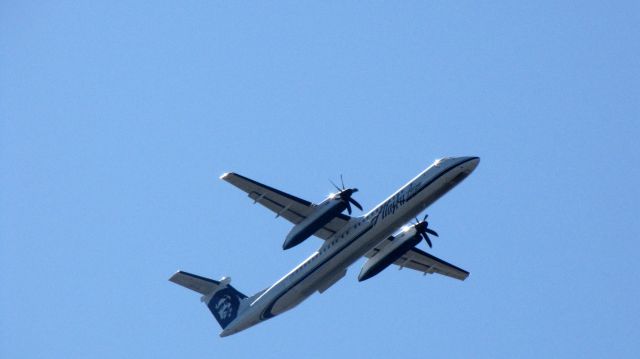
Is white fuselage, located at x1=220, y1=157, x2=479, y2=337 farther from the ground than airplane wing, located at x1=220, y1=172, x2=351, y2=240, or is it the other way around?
airplane wing, located at x1=220, y1=172, x2=351, y2=240

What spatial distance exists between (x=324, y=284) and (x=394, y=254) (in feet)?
10.5

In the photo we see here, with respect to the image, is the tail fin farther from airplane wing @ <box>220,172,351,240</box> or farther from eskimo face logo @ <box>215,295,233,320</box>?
airplane wing @ <box>220,172,351,240</box>

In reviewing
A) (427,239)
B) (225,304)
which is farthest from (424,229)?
(225,304)

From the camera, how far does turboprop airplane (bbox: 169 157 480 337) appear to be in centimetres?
3738

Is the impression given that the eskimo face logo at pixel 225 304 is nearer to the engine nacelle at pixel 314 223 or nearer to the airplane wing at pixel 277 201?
the airplane wing at pixel 277 201

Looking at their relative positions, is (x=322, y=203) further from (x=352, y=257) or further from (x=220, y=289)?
(x=220, y=289)

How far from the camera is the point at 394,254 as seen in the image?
39781mm

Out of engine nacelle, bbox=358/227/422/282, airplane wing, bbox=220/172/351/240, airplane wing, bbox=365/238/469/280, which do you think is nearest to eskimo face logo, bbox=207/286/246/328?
airplane wing, bbox=220/172/351/240

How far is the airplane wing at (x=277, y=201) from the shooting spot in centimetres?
3762

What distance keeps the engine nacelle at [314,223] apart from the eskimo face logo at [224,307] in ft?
20.9

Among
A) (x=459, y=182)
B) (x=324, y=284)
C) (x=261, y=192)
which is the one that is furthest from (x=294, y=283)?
(x=459, y=182)

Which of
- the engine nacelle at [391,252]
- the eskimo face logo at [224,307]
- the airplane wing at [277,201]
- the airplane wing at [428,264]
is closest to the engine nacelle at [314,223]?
the airplane wing at [277,201]

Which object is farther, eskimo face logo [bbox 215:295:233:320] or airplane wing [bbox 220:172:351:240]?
eskimo face logo [bbox 215:295:233:320]

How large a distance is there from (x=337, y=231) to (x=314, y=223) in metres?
2.34
